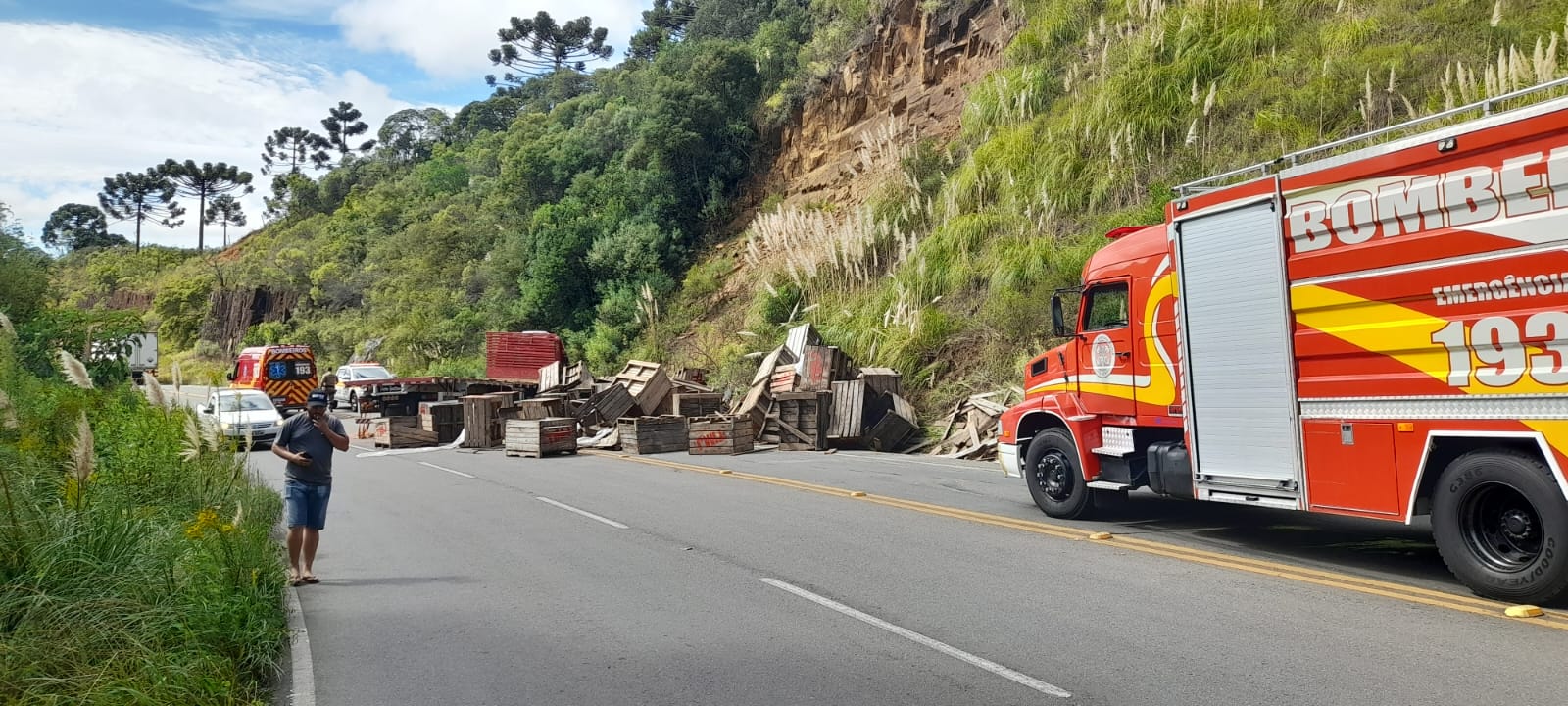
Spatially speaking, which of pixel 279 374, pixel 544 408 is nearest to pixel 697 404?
pixel 544 408

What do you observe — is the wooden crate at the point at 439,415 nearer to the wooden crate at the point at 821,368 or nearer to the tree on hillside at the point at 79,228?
the wooden crate at the point at 821,368

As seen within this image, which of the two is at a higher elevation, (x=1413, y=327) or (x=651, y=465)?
(x=1413, y=327)

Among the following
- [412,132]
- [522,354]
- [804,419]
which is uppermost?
[412,132]

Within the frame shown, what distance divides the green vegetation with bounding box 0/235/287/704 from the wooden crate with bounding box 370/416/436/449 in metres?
15.6

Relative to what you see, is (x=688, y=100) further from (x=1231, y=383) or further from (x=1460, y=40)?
(x=1231, y=383)

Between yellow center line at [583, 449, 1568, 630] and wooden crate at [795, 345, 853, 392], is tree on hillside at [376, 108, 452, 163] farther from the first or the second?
yellow center line at [583, 449, 1568, 630]

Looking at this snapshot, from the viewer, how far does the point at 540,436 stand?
21.2 meters

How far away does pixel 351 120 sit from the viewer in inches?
4906

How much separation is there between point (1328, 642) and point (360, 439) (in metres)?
26.9

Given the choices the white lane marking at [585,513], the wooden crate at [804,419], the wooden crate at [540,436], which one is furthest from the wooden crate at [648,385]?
the white lane marking at [585,513]

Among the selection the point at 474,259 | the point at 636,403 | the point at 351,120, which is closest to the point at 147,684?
the point at 636,403

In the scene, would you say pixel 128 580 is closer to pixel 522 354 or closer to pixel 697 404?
pixel 697 404

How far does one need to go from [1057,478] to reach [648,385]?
14.5 metres

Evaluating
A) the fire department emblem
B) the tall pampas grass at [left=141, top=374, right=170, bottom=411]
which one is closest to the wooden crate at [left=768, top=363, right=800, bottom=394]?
the fire department emblem
